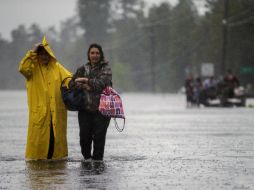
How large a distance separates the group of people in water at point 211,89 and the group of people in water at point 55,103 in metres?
32.6

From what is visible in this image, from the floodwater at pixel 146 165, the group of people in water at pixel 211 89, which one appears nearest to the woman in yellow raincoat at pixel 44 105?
the floodwater at pixel 146 165

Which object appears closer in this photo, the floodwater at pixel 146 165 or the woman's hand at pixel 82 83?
the floodwater at pixel 146 165

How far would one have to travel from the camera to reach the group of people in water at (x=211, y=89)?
151 feet

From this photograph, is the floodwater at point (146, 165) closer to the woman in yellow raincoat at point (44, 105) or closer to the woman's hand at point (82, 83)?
the woman in yellow raincoat at point (44, 105)

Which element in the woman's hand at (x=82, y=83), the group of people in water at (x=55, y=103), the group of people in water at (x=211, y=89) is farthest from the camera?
the group of people in water at (x=211, y=89)

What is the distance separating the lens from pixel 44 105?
13492 millimetres

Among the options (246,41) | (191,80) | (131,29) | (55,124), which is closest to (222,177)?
(55,124)

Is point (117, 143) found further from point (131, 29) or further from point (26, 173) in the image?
point (131, 29)

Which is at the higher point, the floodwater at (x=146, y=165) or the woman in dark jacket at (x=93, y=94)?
the woman in dark jacket at (x=93, y=94)

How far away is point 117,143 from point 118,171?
18.9 feet

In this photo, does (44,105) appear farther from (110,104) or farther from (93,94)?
(110,104)

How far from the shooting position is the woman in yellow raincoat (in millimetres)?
13398

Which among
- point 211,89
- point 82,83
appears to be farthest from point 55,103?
point 211,89

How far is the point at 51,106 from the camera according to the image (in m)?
13.5
